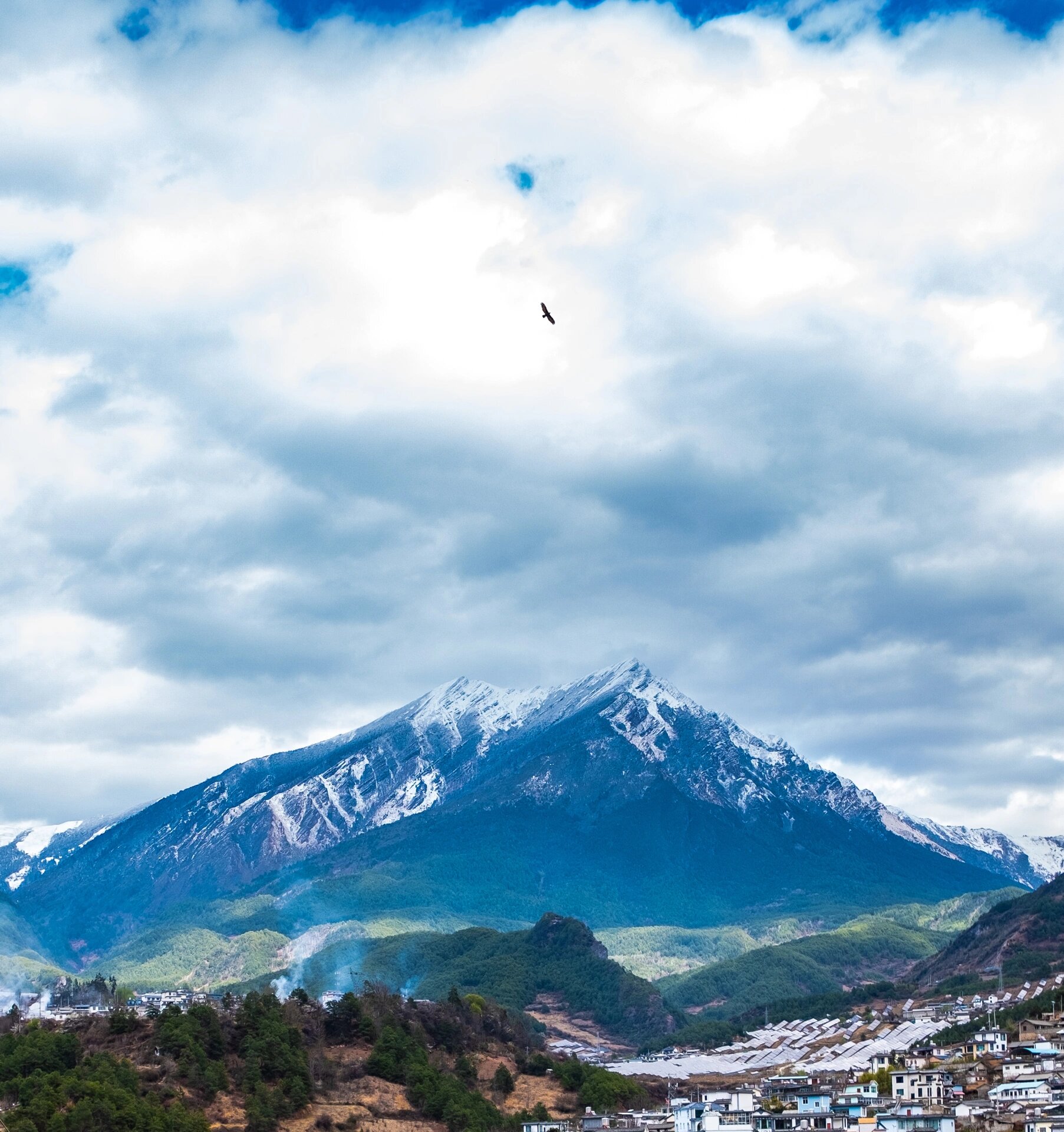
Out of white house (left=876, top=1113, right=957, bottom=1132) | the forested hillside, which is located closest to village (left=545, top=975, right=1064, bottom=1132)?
white house (left=876, top=1113, right=957, bottom=1132)

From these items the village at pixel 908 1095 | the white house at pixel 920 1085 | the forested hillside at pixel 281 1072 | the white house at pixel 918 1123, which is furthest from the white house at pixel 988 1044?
the white house at pixel 918 1123

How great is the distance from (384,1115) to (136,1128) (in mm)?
26461

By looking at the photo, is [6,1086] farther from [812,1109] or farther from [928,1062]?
[928,1062]

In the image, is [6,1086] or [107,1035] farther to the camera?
[107,1035]

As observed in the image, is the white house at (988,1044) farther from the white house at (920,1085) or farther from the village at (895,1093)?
the white house at (920,1085)

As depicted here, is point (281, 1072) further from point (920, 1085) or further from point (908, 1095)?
point (920, 1085)

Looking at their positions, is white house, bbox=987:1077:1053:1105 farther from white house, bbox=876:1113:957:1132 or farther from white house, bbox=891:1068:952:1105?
white house, bbox=876:1113:957:1132

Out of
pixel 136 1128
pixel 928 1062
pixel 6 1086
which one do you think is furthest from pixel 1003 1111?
pixel 6 1086

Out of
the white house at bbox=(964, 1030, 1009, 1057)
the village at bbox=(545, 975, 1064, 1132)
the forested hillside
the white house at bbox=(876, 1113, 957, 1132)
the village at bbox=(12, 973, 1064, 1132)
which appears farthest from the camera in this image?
the white house at bbox=(964, 1030, 1009, 1057)

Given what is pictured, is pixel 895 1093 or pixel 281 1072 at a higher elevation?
pixel 281 1072

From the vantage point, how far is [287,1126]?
140 m

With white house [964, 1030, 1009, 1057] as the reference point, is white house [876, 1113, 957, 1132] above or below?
below

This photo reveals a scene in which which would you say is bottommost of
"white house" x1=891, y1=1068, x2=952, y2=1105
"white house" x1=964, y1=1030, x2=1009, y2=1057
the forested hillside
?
"white house" x1=891, y1=1068, x2=952, y2=1105

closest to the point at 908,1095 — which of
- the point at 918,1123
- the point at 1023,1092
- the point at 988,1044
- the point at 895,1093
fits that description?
the point at 895,1093
